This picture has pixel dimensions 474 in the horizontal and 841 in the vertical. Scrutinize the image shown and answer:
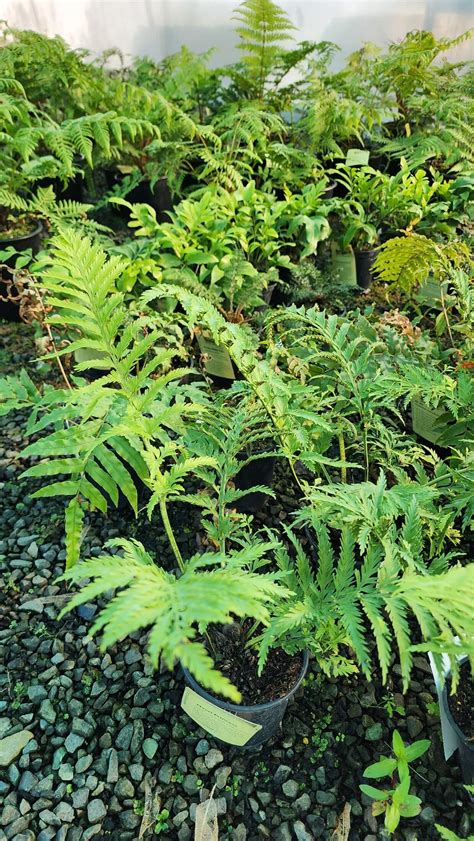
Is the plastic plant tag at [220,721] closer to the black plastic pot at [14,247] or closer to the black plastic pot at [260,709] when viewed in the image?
the black plastic pot at [260,709]

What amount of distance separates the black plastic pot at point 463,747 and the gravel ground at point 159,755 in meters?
0.06

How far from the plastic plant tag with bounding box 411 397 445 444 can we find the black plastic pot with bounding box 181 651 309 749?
76 centimetres

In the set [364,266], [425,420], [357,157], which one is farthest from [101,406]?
[357,157]

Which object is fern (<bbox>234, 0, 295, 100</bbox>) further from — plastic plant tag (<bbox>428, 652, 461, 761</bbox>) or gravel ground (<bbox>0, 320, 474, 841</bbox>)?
plastic plant tag (<bbox>428, 652, 461, 761</bbox>)

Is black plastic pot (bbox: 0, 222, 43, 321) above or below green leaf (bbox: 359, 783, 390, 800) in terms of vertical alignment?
above

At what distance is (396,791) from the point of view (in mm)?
987

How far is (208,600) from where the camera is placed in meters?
0.63

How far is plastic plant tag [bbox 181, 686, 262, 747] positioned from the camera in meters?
1.00

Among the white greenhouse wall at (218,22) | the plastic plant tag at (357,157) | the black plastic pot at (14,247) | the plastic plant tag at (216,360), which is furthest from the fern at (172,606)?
the white greenhouse wall at (218,22)

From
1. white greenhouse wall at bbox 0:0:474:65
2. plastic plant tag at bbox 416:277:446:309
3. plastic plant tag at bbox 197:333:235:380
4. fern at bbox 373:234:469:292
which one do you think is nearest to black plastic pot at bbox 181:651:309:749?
plastic plant tag at bbox 197:333:235:380

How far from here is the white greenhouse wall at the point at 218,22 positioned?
3.39 metres

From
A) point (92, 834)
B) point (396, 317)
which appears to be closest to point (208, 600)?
point (92, 834)

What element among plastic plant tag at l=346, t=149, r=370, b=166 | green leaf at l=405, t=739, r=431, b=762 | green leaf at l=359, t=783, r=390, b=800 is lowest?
green leaf at l=359, t=783, r=390, b=800

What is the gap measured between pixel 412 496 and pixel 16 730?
943 mm
